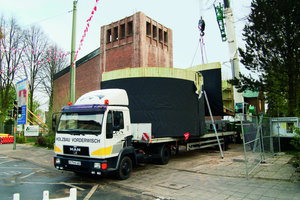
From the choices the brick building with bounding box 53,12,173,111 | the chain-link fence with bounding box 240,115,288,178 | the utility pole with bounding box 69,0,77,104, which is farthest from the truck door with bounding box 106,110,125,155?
the brick building with bounding box 53,12,173,111

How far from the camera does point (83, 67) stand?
3512cm

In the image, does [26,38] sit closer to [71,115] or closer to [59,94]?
[59,94]

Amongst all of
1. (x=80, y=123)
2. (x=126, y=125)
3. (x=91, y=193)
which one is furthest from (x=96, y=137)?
(x=91, y=193)

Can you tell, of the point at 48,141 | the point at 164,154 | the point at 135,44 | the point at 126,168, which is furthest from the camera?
the point at 135,44

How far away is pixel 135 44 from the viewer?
28828 millimetres

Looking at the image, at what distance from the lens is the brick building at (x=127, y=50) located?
2891cm

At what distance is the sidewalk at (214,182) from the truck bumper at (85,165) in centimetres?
80

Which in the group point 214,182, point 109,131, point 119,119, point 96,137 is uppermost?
point 119,119

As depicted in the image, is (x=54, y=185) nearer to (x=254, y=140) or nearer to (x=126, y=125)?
(x=126, y=125)

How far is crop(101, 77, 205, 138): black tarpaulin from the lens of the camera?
993 cm

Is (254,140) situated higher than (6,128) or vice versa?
(254,140)

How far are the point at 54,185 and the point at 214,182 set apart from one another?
198 inches

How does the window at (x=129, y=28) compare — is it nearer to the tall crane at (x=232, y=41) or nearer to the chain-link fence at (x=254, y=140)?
the tall crane at (x=232, y=41)

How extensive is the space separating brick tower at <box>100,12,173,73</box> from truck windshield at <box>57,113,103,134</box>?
69.7 ft
